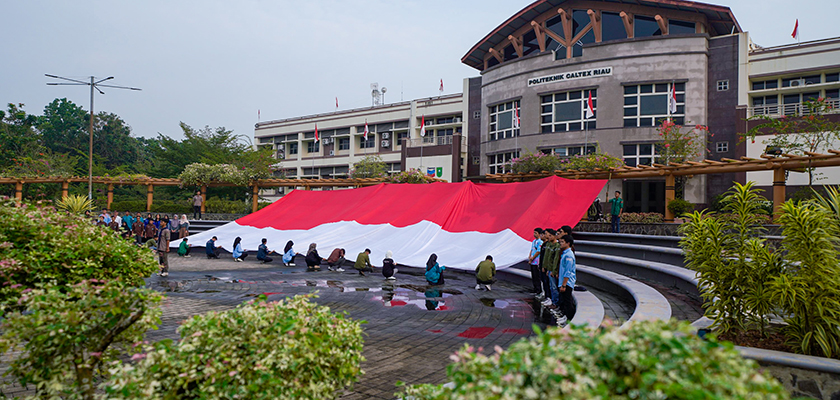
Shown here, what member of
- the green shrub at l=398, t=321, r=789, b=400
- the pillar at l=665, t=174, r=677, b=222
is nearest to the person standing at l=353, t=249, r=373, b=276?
the pillar at l=665, t=174, r=677, b=222

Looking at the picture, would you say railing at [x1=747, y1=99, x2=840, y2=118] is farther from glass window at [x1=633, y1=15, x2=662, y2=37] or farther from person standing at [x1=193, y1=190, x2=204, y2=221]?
person standing at [x1=193, y1=190, x2=204, y2=221]

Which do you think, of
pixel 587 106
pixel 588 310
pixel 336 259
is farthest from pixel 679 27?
pixel 588 310

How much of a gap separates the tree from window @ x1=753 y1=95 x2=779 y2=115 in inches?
38.4

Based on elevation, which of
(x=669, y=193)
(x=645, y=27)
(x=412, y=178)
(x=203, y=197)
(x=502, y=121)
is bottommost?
(x=203, y=197)

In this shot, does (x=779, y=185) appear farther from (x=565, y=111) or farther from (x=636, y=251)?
(x=565, y=111)

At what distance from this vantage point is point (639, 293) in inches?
326

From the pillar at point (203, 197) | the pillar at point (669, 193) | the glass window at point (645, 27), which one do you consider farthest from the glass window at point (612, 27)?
the pillar at point (203, 197)

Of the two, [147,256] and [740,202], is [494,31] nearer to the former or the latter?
[740,202]

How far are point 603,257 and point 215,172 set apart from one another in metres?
23.0

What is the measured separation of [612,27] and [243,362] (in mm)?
29469

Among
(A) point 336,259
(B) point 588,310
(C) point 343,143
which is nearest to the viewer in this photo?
(B) point 588,310

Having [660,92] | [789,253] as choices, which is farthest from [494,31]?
[789,253]

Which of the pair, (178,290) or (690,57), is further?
(690,57)

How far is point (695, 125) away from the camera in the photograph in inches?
944
